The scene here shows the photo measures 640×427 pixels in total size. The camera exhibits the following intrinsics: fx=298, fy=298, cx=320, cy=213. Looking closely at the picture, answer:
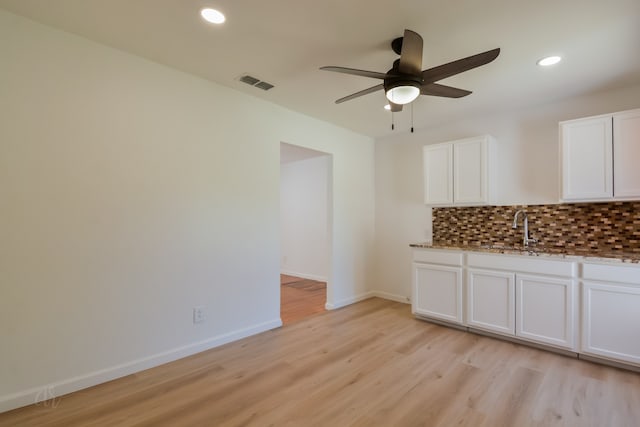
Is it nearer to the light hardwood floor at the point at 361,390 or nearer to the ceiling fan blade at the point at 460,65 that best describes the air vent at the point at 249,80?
the ceiling fan blade at the point at 460,65

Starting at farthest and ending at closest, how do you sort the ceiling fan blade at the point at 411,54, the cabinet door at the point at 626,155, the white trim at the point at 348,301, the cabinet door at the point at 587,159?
the white trim at the point at 348,301
the cabinet door at the point at 587,159
the cabinet door at the point at 626,155
the ceiling fan blade at the point at 411,54

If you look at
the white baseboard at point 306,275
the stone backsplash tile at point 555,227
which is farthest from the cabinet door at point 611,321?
the white baseboard at point 306,275

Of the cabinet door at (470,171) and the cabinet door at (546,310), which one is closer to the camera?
the cabinet door at (546,310)

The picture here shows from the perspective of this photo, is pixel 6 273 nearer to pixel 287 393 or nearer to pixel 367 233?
pixel 287 393

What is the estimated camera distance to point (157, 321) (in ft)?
8.30

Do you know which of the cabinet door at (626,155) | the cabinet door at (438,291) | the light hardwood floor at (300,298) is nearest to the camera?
the cabinet door at (626,155)

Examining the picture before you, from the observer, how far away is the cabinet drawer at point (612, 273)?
2.39 meters

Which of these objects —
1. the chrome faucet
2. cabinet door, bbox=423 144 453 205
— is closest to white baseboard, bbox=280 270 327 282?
cabinet door, bbox=423 144 453 205

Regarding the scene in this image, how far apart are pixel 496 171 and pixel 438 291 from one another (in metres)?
1.61

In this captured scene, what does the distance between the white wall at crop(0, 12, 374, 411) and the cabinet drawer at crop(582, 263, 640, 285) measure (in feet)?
9.88

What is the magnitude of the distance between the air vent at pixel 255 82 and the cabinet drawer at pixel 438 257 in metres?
2.55

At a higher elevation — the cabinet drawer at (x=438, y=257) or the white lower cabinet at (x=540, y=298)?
the cabinet drawer at (x=438, y=257)

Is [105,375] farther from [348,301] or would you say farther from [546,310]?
[546,310]

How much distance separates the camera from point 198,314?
278cm
